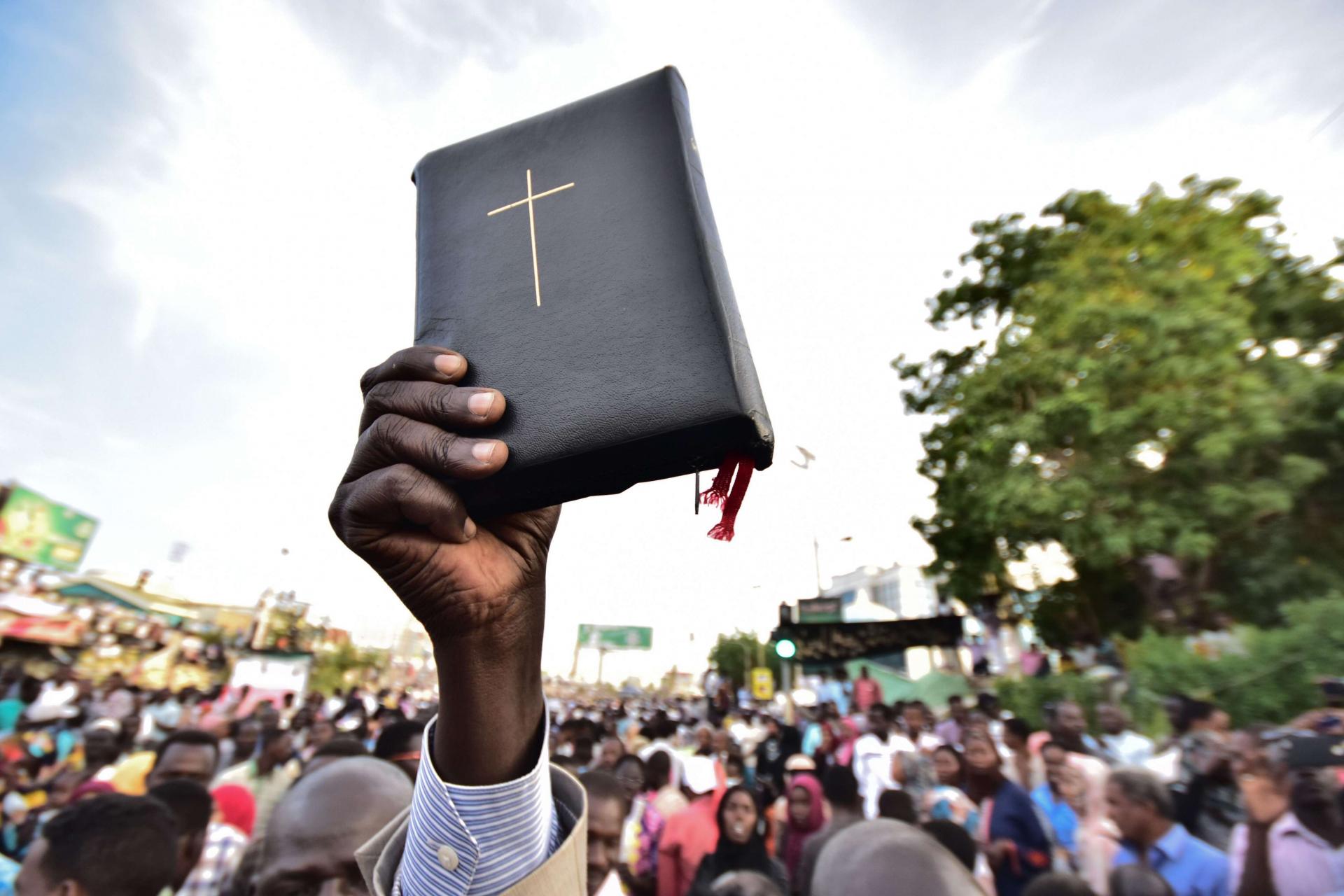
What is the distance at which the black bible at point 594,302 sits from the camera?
1.13 metres

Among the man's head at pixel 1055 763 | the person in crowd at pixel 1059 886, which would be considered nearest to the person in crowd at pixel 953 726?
the man's head at pixel 1055 763

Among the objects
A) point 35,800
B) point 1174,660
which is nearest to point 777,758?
point 1174,660

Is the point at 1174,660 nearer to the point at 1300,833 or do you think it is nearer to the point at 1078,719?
the point at 1078,719

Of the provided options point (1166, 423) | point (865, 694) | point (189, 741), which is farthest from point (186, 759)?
point (1166, 423)

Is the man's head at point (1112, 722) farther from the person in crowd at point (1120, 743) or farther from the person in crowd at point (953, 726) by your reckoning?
the person in crowd at point (953, 726)

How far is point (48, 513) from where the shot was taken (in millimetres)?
33344

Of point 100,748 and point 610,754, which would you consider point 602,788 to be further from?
point 100,748

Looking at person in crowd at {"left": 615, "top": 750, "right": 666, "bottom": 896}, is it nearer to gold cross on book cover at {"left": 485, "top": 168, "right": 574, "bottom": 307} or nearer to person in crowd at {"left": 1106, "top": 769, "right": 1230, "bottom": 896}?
person in crowd at {"left": 1106, "top": 769, "right": 1230, "bottom": 896}

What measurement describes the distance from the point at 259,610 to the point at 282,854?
4394 cm

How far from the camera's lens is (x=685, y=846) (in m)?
5.64

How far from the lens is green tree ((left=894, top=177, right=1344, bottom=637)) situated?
13453 millimetres

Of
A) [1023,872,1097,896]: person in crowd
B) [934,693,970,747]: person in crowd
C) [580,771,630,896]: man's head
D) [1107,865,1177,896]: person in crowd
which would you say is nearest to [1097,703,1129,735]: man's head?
[934,693,970,747]: person in crowd

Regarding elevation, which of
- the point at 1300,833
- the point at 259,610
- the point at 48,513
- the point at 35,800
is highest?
the point at 48,513

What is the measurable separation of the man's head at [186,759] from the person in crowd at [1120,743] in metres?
7.98
